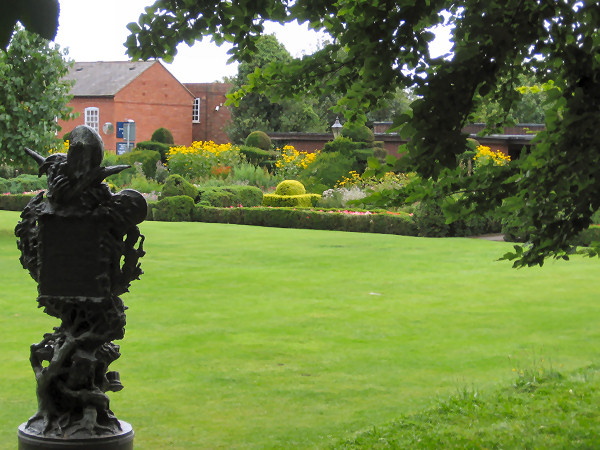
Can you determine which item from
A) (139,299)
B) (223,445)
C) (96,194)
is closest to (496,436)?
(223,445)

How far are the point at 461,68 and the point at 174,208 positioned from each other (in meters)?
21.0

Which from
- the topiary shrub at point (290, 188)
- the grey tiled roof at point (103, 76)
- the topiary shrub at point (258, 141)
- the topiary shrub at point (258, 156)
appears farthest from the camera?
the grey tiled roof at point (103, 76)

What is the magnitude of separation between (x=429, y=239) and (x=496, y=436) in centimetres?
1438

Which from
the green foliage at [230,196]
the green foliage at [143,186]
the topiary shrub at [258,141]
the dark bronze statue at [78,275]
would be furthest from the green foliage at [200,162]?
the dark bronze statue at [78,275]

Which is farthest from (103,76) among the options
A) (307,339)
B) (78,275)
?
(78,275)

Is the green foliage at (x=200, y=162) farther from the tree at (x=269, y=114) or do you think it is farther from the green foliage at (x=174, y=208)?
the tree at (x=269, y=114)

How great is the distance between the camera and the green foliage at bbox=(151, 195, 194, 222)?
24297 millimetres

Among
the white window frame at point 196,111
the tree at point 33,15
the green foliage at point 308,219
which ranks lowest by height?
the green foliage at point 308,219

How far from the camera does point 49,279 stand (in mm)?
3699

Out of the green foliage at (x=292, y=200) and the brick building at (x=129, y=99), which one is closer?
the green foliage at (x=292, y=200)

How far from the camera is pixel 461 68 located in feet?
12.5

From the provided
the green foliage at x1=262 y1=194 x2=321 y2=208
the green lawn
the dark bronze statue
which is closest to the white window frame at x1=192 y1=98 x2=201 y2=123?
the green foliage at x1=262 y1=194 x2=321 y2=208

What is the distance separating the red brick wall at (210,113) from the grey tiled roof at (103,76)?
182 inches

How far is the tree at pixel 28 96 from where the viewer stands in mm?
17109
